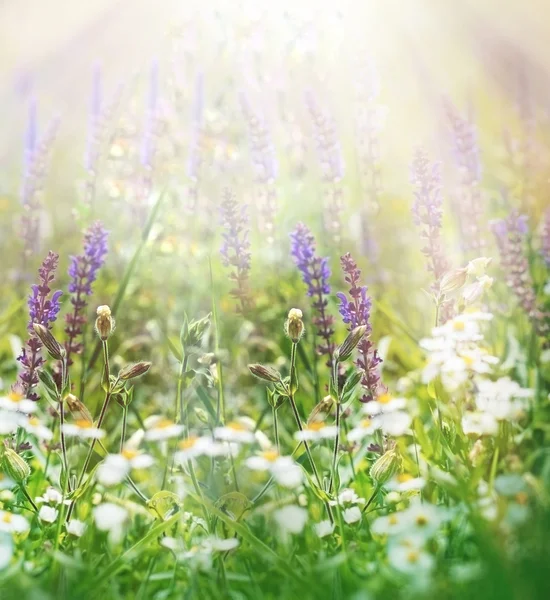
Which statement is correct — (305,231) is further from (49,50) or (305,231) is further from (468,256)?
(49,50)

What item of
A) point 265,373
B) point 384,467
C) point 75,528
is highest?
point 265,373

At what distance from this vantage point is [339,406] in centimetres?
105

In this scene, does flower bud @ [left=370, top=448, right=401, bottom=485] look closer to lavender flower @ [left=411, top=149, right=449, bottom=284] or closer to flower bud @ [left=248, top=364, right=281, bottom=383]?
flower bud @ [left=248, top=364, right=281, bottom=383]

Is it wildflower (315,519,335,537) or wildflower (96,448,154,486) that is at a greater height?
wildflower (96,448,154,486)

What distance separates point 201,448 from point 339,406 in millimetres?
214

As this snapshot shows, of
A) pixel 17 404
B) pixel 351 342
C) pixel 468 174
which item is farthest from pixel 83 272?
pixel 468 174

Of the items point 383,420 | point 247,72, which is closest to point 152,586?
point 383,420

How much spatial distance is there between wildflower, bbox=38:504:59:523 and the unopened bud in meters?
0.69

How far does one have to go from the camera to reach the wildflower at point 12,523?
0.99m

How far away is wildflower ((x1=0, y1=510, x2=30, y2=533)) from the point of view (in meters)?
0.99

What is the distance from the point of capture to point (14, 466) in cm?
105

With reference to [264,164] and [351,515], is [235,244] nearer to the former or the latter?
[264,164]

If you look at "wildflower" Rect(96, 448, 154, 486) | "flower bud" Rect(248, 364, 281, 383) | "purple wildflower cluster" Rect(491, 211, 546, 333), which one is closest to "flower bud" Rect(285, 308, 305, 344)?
"flower bud" Rect(248, 364, 281, 383)

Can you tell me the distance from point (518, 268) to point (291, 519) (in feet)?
2.18
